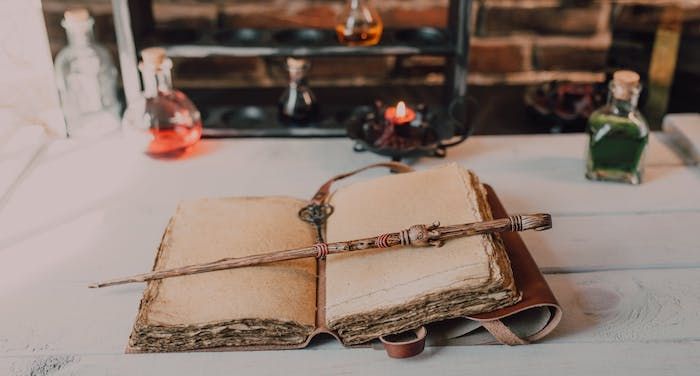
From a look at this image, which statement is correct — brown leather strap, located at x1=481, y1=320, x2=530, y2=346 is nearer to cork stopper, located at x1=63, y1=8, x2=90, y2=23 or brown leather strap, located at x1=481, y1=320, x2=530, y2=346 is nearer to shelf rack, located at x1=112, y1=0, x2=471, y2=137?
shelf rack, located at x1=112, y1=0, x2=471, y2=137

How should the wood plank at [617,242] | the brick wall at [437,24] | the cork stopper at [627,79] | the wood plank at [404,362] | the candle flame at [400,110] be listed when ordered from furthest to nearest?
the brick wall at [437,24] → the candle flame at [400,110] → the cork stopper at [627,79] → the wood plank at [617,242] → the wood plank at [404,362]

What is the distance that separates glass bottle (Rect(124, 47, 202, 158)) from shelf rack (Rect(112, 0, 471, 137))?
0.08m

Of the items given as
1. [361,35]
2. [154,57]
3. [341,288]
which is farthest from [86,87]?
[341,288]

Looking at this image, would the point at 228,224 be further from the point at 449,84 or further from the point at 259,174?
the point at 449,84

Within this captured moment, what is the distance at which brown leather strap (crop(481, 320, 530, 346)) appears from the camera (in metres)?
0.80

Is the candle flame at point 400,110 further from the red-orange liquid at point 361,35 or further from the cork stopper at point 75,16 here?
the cork stopper at point 75,16

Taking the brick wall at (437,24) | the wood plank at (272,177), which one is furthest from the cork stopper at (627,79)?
the brick wall at (437,24)

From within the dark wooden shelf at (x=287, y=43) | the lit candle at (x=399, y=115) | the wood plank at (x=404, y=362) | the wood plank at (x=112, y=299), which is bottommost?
the wood plank at (x=404, y=362)

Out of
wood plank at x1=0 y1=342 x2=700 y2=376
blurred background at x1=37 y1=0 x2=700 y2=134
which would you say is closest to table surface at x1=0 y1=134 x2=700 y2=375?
wood plank at x1=0 y1=342 x2=700 y2=376

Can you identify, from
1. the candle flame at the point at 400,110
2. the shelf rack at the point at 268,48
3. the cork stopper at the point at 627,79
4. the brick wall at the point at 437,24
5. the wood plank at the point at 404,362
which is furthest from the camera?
the brick wall at the point at 437,24

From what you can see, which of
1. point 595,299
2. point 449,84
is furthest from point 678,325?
point 449,84

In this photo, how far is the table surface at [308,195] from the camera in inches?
A: 31.7

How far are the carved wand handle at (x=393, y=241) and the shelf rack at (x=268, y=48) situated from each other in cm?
46

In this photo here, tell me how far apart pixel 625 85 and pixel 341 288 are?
0.52 m
